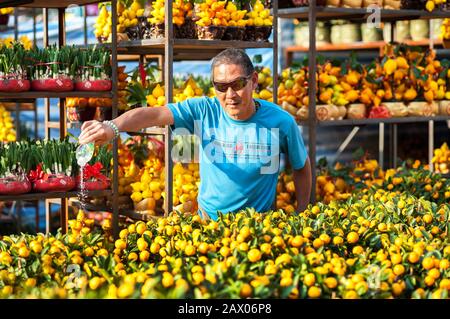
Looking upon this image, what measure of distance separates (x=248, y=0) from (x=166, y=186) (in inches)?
48.7

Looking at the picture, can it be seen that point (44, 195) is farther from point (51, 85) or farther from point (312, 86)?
point (312, 86)

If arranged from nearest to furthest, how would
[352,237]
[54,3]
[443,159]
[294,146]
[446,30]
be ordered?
[352,237] → [294,146] → [54,3] → [446,30] → [443,159]

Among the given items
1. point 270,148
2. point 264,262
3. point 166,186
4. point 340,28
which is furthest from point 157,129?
point 340,28

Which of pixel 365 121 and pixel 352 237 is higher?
pixel 365 121

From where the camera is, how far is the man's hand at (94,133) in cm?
292

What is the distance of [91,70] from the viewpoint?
454 cm

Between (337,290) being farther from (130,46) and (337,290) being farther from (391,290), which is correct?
(130,46)

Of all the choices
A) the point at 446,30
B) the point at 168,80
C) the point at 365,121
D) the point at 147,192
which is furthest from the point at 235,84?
the point at 446,30

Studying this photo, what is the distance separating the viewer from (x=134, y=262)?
2619 millimetres

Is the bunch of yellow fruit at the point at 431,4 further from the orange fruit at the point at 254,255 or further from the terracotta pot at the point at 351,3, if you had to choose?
the orange fruit at the point at 254,255

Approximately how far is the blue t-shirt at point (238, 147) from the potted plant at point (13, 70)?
1053 mm

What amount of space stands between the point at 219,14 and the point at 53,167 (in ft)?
4.20

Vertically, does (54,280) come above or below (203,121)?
below

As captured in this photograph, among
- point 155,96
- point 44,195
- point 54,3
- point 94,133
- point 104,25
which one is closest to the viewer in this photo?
point 94,133
